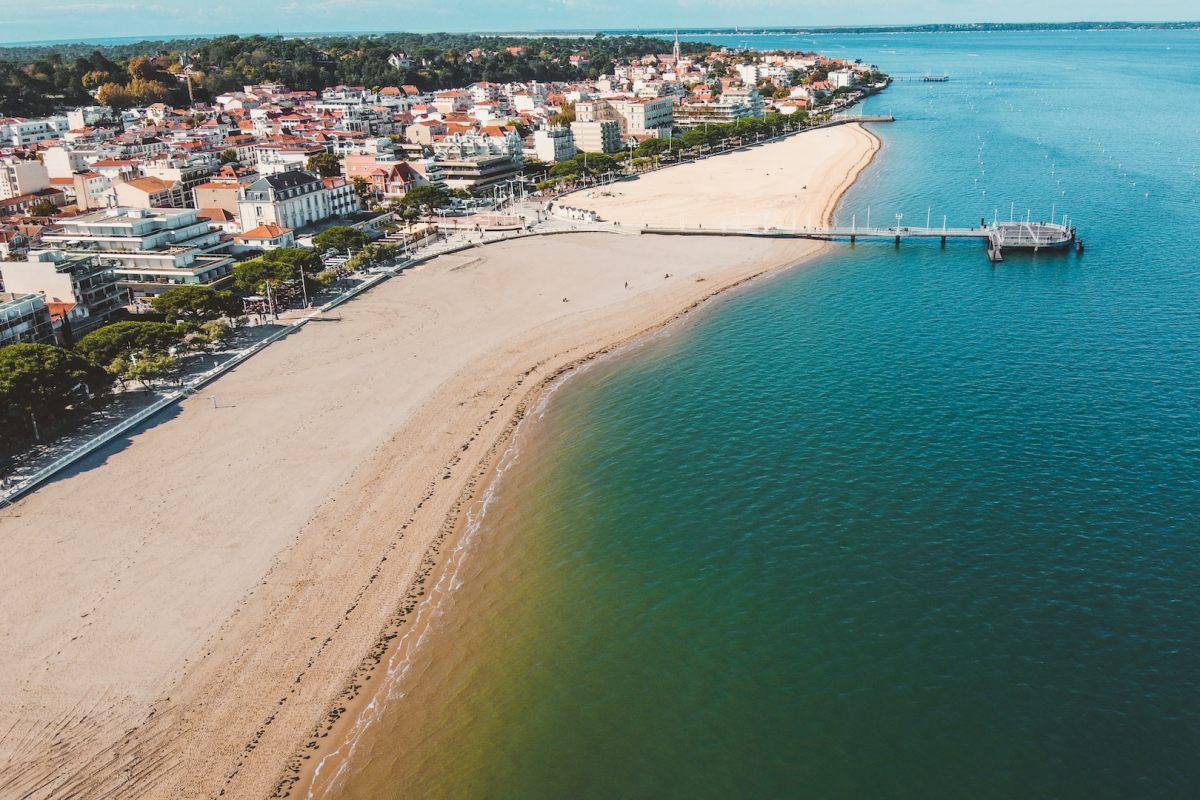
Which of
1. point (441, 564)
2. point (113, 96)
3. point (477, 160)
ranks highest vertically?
point (113, 96)

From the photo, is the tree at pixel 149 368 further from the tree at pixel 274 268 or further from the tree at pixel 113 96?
the tree at pixel 113 96

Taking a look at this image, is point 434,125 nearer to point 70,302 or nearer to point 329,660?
point 70,302

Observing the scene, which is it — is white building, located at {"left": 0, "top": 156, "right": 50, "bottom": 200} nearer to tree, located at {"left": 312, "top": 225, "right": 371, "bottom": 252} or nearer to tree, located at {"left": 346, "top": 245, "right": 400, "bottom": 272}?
tree, located at {"left": 312, "top": 225, "right": 371, "bottom": 252}

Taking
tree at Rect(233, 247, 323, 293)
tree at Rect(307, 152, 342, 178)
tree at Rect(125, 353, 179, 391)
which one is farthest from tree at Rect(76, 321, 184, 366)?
tree at Rect(307, 152, 342, 178)

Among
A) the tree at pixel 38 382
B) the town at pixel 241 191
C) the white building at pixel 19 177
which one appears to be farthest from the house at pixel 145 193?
the tree at pixel 38 382

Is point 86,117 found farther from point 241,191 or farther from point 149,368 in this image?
point 149,368

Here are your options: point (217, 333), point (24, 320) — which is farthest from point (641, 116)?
point (24, 320)
